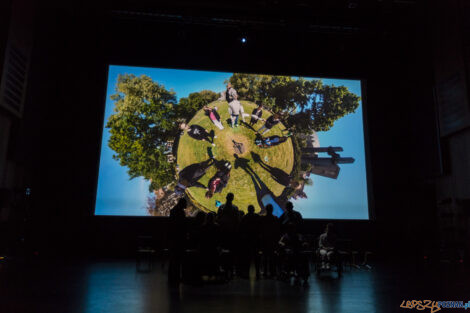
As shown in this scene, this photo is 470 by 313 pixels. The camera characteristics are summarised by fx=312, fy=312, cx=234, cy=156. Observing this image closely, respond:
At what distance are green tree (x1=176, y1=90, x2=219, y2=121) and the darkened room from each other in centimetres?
4

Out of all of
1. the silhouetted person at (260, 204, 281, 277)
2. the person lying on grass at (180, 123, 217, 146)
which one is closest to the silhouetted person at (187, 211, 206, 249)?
the silhouetted person at (260, 204, 281, 277)

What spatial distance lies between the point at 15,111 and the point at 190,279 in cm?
586

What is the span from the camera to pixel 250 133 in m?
8.42

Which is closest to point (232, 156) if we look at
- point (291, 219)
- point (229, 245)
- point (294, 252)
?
point (229, 245)

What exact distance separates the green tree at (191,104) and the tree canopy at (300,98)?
924 millimetres

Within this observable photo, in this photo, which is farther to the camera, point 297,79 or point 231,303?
point 297,79

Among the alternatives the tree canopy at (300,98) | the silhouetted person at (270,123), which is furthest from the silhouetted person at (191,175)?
the tree canopy at (300,98)

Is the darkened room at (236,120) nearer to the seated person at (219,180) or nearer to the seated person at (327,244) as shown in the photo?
the seated person at (219,180)

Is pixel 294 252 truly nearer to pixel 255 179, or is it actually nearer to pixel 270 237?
pixel 270 237

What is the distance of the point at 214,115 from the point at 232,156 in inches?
49.4

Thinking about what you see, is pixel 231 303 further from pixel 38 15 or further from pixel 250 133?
pixel 38 15

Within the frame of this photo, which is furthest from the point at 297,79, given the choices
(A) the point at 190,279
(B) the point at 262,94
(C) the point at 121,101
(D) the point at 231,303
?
(D) the point at 231,303

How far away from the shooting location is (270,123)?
863cm

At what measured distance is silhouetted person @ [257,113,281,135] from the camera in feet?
27.9
